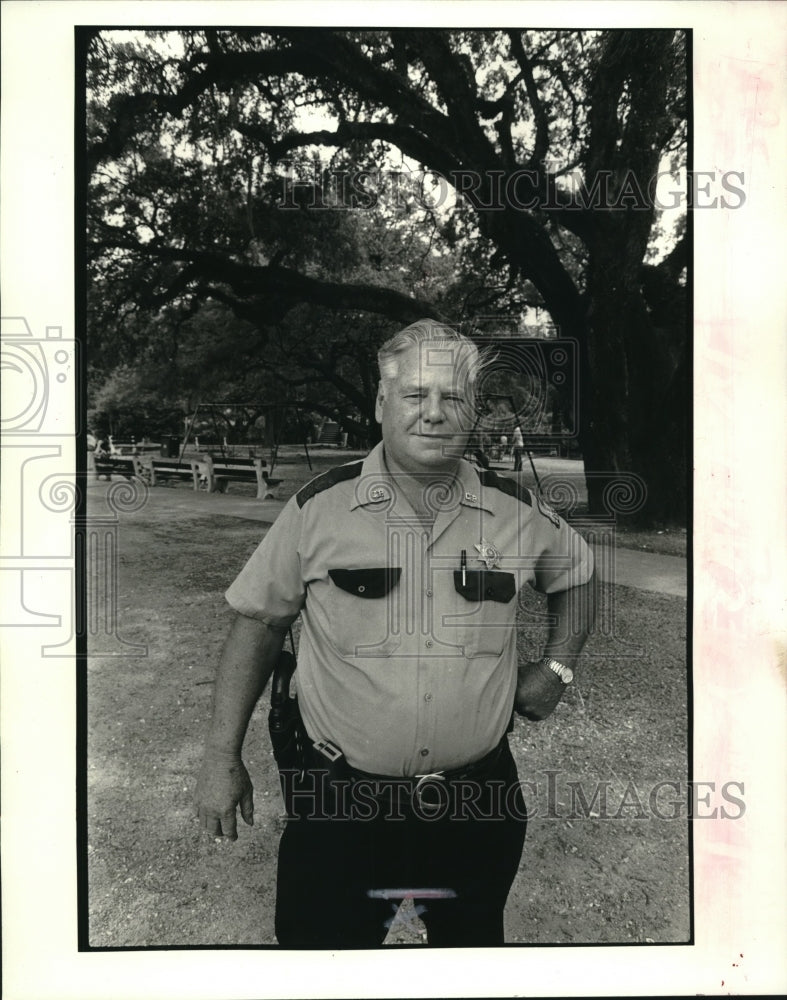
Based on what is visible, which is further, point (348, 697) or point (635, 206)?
point (635, 206)

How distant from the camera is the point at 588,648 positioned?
7.32 ft

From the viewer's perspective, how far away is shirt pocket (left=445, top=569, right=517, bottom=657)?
2037 millimetres

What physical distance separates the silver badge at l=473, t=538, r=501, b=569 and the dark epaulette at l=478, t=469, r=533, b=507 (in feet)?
0.61

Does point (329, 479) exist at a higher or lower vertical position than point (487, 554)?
higher

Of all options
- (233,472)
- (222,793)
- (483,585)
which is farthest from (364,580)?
(222,793)

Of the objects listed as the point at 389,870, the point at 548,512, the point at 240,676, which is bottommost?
the point at 389,870

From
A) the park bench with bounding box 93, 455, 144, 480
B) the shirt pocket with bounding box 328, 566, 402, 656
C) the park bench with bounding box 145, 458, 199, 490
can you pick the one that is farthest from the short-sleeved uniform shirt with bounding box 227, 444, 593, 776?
the park bench with bounding box 93, 455, 144, 480

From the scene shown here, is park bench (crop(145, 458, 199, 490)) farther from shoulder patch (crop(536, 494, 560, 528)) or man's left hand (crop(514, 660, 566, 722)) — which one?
man's left hand (crop(514, 660, 566, 722))

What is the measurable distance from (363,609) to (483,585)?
402mm

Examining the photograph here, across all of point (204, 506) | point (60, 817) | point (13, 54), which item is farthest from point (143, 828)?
point (13, 54)

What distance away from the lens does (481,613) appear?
2.06m

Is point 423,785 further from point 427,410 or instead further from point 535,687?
point 427,410

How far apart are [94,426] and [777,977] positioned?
121 inches

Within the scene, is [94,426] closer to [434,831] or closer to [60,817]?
[60,817]
